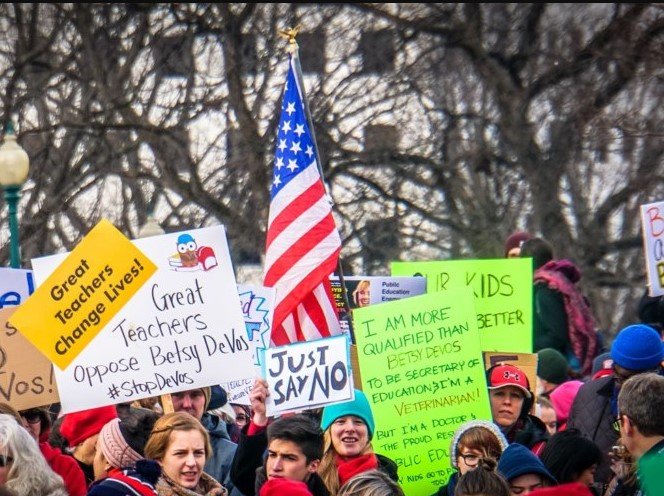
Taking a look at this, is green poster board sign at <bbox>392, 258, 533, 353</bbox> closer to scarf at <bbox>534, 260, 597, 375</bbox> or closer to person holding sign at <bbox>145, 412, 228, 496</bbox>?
scarf at <bbox>534, 260, 597, 375</bbox>

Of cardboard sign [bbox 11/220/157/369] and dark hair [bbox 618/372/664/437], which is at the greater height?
cardboard sign [bbox 11/220/157/369]

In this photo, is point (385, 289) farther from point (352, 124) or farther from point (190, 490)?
point (352, 124)

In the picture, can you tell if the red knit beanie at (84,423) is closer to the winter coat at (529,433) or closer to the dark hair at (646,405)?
the winter coat at (529,433)

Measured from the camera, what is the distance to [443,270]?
1079cm

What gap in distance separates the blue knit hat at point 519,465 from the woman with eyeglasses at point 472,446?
0.36 metres

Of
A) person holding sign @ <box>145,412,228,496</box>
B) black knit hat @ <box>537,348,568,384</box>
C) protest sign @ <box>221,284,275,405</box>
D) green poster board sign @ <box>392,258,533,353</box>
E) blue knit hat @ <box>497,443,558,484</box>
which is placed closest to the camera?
person holding sign @ <box>145,412,228,496</box>

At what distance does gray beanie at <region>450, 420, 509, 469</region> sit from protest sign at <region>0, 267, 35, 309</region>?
107 inches

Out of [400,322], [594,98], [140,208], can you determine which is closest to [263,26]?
[140,208]

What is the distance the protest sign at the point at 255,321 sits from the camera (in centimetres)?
1052

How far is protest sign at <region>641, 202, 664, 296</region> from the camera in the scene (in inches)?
403

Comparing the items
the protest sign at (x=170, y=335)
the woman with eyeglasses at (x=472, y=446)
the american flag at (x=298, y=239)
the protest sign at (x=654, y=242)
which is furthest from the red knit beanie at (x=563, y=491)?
the protest sign at (x=654, y=242)

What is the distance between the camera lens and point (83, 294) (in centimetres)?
886

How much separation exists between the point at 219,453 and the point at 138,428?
3.63ft

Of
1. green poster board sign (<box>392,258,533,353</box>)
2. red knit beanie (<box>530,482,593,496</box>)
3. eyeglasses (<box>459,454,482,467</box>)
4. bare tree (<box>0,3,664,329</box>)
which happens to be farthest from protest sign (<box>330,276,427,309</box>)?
bare tree (<box>0,3,664,329</box>)
